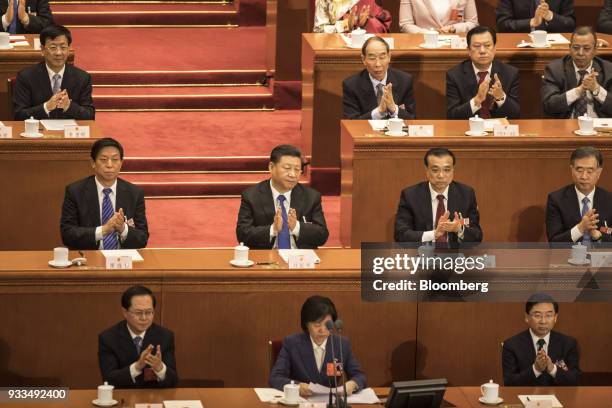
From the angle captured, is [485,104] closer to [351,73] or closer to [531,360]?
[351,73]

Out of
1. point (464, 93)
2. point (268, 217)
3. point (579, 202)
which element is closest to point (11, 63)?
point (268, 217)

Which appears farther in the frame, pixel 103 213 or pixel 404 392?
pixel 103 213

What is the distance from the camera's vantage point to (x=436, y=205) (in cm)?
750

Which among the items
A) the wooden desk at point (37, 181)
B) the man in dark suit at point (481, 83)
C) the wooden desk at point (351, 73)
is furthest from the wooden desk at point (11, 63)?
the man in dark suit at point (481, 83)

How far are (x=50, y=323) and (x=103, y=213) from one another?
2.79 ft

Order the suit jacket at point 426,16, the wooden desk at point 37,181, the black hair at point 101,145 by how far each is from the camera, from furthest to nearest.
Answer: the suit jacket at point 426,16 → the wooden desk at point 37,181 → the black hair at point 101,145

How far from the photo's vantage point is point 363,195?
7992 millimetres

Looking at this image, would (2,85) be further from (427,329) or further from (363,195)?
(427,329)

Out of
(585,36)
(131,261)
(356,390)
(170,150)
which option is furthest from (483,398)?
(170,150)

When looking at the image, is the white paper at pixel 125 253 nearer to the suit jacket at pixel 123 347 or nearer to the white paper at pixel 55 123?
the suit jacket at pixel 123 347

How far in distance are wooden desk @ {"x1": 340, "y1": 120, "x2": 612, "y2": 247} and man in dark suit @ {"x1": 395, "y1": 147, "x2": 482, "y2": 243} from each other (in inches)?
17.3

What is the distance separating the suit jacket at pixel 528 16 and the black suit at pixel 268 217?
9.07 feet

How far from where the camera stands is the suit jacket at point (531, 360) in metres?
6.65

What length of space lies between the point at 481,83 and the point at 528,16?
1.37 metres
